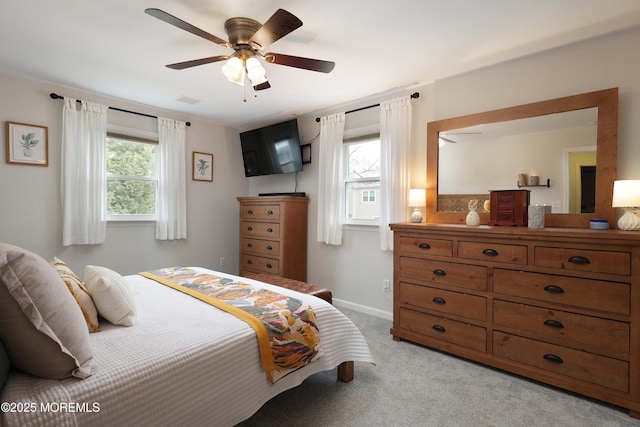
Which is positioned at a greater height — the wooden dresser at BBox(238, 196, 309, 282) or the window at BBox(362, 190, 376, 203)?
the window at BBox(362, 190, 376, 203)

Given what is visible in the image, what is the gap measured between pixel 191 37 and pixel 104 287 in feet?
6.08

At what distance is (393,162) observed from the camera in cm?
323

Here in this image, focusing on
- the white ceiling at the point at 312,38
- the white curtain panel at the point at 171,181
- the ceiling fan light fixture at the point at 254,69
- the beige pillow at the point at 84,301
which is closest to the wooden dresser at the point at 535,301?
the white ceiling at the point at 312,38

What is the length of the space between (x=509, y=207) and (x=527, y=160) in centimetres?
43

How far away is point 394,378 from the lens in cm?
214

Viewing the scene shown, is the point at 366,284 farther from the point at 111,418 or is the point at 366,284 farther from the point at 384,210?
the point at 111,418

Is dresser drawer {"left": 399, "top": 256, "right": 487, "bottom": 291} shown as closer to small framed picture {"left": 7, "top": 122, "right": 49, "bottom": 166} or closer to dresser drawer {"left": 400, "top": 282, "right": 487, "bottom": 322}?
dresser drawer {"left": 400, "top": 282, "right": 487, "bottom": 322}

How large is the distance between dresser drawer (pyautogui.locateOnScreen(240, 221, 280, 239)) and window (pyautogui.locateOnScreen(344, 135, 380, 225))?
0.91 meters

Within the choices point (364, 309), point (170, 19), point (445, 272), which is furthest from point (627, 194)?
point (170, 19)

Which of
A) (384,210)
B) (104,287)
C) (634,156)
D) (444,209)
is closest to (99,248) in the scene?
(104,287)

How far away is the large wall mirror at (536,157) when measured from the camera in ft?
7.23

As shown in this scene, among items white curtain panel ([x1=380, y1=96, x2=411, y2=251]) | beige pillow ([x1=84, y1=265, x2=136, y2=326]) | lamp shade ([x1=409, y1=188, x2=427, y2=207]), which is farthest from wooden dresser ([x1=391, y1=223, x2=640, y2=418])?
beige pillow ([x1=84, y1=265, x2=136, y2=326])

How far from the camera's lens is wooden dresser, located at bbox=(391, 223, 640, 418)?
1.80 metres

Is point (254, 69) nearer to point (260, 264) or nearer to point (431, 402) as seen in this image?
point (431, 402)
